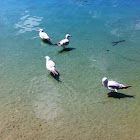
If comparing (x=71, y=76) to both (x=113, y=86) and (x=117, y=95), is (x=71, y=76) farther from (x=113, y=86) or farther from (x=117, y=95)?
(x=117, y=95)

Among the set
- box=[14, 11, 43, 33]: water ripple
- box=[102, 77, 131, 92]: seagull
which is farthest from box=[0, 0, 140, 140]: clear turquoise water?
box=[102, 77, 131, 92]: seagull

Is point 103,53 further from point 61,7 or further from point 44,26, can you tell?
point 61,7

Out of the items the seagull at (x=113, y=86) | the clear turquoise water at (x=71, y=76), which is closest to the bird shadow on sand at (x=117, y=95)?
the clear turquoise water at (x=71, y=76)

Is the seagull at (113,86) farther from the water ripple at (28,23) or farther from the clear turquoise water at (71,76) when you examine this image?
the water ripple at (28,23)

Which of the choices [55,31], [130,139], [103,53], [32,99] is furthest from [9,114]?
[55,31]

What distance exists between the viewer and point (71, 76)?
7207mm

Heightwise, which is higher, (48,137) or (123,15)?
(123,15)

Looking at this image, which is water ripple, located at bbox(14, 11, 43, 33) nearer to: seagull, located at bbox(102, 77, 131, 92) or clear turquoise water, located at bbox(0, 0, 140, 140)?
clear turquoise water, located at bbox(0, 0, 140, 140)

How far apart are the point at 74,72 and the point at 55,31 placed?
4195 mm

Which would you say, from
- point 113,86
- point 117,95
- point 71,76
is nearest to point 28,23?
point 71,76

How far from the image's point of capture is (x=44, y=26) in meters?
11.4

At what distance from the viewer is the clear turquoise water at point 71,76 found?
520 cm

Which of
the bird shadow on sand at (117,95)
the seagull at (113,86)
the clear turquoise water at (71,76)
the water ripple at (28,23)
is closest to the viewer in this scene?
the clear turquoise water at (71,76)

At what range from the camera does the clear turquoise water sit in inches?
205
